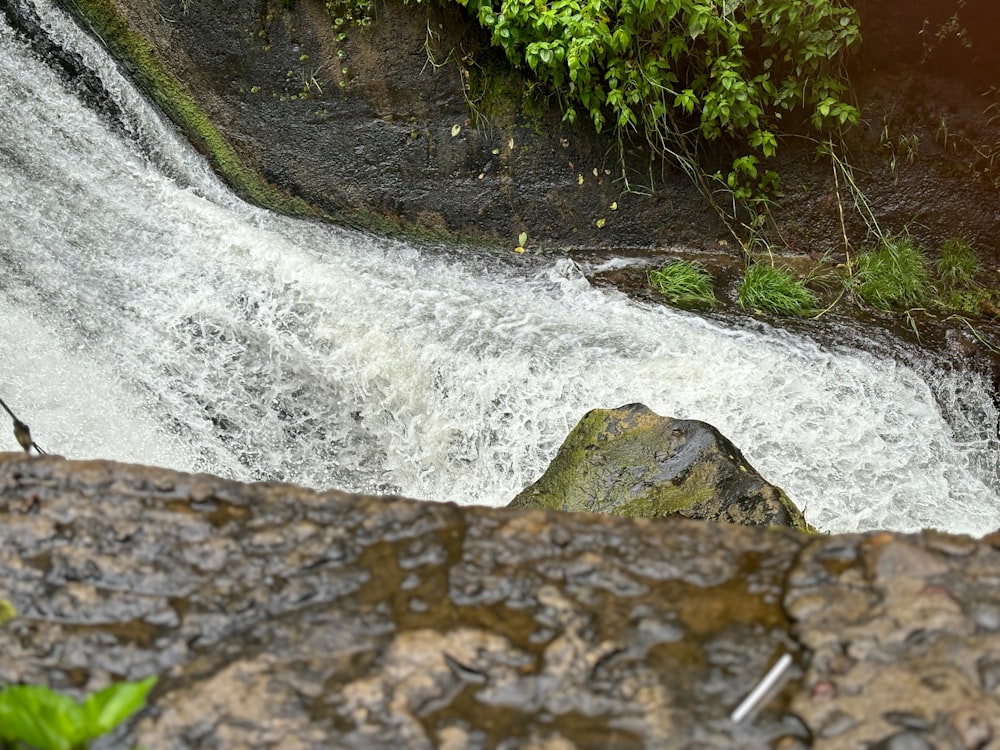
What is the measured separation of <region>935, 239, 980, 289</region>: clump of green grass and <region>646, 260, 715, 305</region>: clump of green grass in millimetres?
1387

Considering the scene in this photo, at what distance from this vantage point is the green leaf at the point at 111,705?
111 cm

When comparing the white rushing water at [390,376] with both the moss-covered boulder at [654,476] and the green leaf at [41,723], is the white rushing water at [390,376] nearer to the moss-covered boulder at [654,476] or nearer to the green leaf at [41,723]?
the moss-covered boulder at [654,476]

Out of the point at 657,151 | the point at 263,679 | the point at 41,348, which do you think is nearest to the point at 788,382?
the point at 657,151

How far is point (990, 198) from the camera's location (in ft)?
16.7

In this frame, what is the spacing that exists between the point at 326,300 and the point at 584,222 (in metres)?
1.82

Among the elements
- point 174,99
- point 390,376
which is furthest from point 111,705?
point 174,99

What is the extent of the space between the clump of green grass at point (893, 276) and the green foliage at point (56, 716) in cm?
475

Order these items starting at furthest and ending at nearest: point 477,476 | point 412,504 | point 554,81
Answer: point 554,81
point 477,476
point 412,504

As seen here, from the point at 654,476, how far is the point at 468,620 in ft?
5.90

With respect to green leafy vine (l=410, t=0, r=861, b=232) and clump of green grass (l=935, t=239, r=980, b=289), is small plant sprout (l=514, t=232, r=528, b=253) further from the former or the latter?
clump of green grass (l=935, t=239, r=980, b=289)

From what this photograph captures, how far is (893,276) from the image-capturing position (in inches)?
197

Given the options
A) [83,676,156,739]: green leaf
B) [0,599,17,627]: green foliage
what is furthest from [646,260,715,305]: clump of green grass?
[83,676,156,739]: green leaf

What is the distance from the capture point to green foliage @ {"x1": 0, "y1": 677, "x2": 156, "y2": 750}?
3.61 feet

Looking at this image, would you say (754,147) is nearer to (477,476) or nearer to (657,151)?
(657,151)
